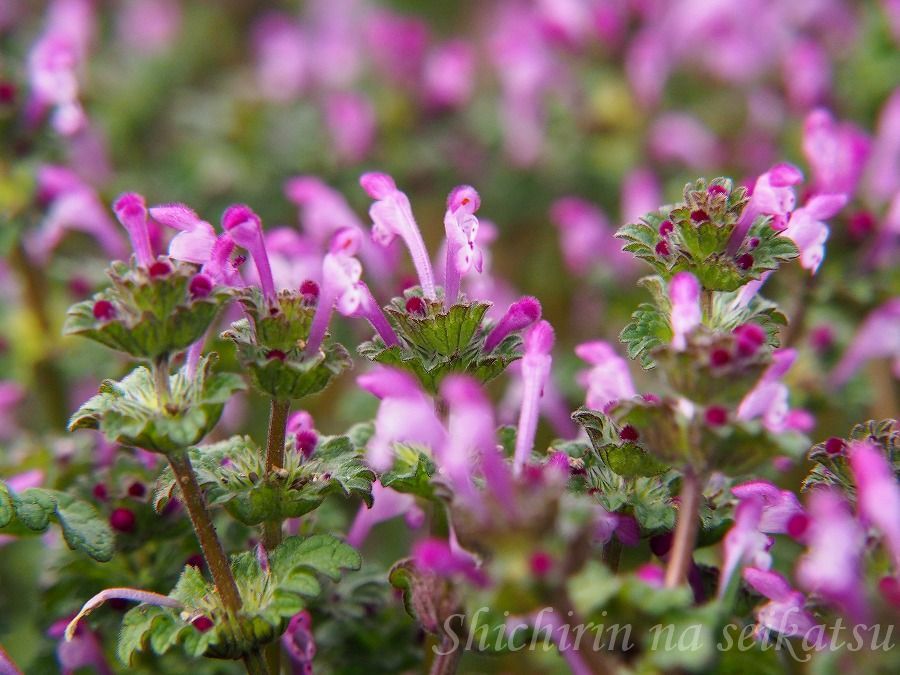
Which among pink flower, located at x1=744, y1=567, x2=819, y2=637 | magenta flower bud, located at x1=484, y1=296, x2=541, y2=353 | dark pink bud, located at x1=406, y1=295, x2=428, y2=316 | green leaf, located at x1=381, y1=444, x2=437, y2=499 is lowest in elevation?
pink flower, located at x1=744, y1=567, x2=819, y2=637

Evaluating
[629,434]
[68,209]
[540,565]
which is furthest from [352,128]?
[540,565]

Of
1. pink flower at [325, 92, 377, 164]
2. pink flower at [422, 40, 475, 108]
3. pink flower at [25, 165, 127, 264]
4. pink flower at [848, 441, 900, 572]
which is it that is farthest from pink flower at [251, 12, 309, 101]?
pink flower at [848, 441, 900, 572]

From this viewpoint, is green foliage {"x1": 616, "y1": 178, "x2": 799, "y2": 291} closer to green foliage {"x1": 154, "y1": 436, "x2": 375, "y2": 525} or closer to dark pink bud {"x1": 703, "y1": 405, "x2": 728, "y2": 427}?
dark pink bud {"x1": 703, "y1": 405, "x2": 728, "y2": 427}

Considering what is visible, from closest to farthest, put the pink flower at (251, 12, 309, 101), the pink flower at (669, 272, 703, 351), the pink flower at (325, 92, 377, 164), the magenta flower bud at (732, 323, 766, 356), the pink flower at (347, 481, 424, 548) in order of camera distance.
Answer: the magenta flower bud at (732, 323, 766, 356) < the pink flower at (669, 272, 703, 351) < the pink flower at (347, 481, 424, 548) < the pink flower at (325, 92, 377, 164) < the pink flower at (251, 12, 309, 101)

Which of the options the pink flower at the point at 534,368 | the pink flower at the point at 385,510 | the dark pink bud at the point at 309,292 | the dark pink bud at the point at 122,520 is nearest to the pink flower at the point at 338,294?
the dark pink bud at the point at 309,292

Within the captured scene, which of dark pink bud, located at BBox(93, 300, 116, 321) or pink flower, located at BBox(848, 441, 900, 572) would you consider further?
dark pink bud, located at BBox(93, 300, 116, 321)

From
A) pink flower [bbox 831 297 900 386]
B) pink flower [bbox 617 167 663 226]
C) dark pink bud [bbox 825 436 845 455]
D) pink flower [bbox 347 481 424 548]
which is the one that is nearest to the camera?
dark pink bud [bbox 825 436 845 455]

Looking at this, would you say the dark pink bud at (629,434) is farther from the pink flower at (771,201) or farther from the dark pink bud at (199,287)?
the dark pink bud at (199,287)

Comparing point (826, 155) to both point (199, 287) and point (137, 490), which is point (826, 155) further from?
point (137, 490)
